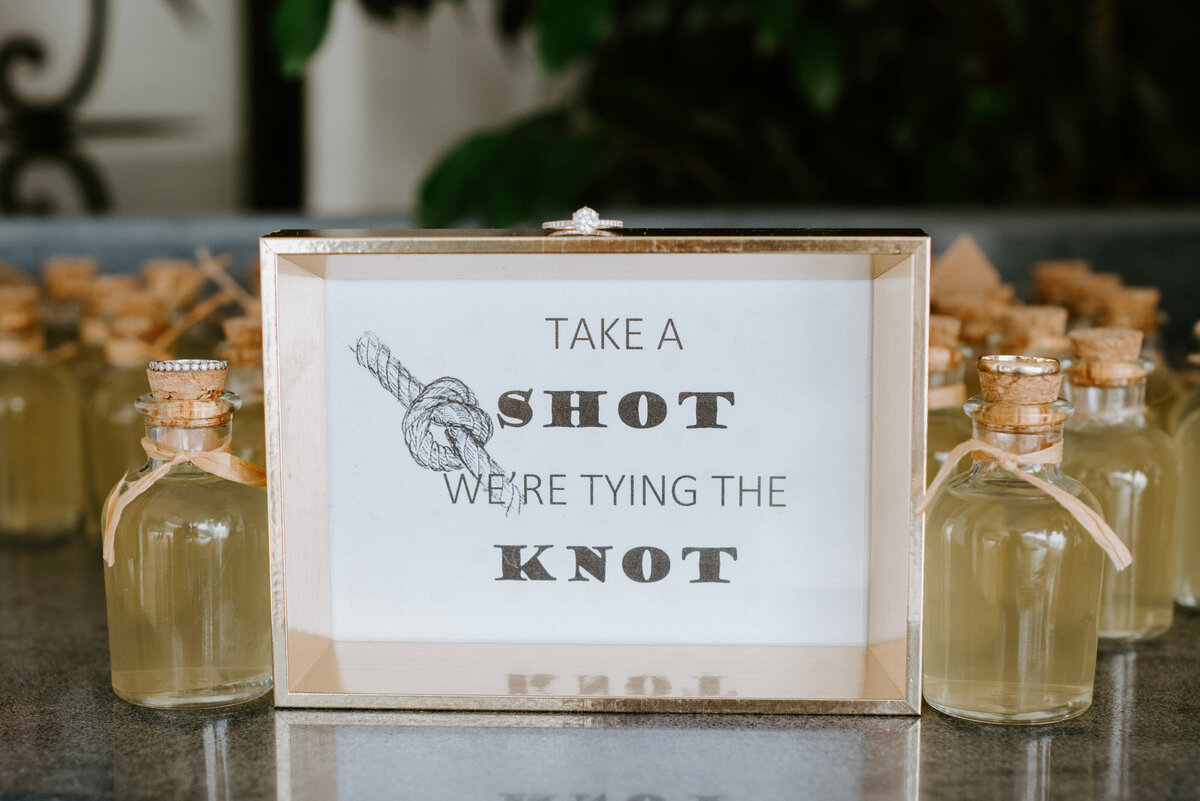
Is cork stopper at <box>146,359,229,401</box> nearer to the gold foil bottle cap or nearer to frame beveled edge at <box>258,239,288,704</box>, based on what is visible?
frame beveled edge at <box>258,239,288,704</box>

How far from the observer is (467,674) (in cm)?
74

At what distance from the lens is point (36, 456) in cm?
117

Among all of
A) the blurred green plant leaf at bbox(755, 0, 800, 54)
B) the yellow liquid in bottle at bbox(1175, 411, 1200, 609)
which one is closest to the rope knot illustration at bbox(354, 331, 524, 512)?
the yellow liquid in bottle at bbox(1175, 411, 1200, 609)

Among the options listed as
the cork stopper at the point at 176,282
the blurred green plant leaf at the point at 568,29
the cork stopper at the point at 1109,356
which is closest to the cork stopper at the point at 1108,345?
the cork stopper at the point at 1109,356

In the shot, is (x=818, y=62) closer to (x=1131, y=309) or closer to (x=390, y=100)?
(x=1131, y=309)

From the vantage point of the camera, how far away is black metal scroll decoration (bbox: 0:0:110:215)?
88.4 inches

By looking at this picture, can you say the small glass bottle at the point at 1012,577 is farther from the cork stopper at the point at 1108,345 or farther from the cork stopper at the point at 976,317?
the cork stopper at the point at 976,317

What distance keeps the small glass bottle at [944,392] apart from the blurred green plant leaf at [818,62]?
76 cm

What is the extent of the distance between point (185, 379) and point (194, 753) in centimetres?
22

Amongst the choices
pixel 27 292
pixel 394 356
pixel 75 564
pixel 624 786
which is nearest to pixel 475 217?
pixel 27 292

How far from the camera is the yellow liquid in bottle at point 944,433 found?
881 mm

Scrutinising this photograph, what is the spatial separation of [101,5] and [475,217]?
1.19m

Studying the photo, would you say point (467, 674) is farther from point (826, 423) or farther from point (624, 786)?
point (826, 423)

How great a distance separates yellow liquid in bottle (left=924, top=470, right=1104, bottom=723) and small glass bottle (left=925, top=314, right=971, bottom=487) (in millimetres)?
146
